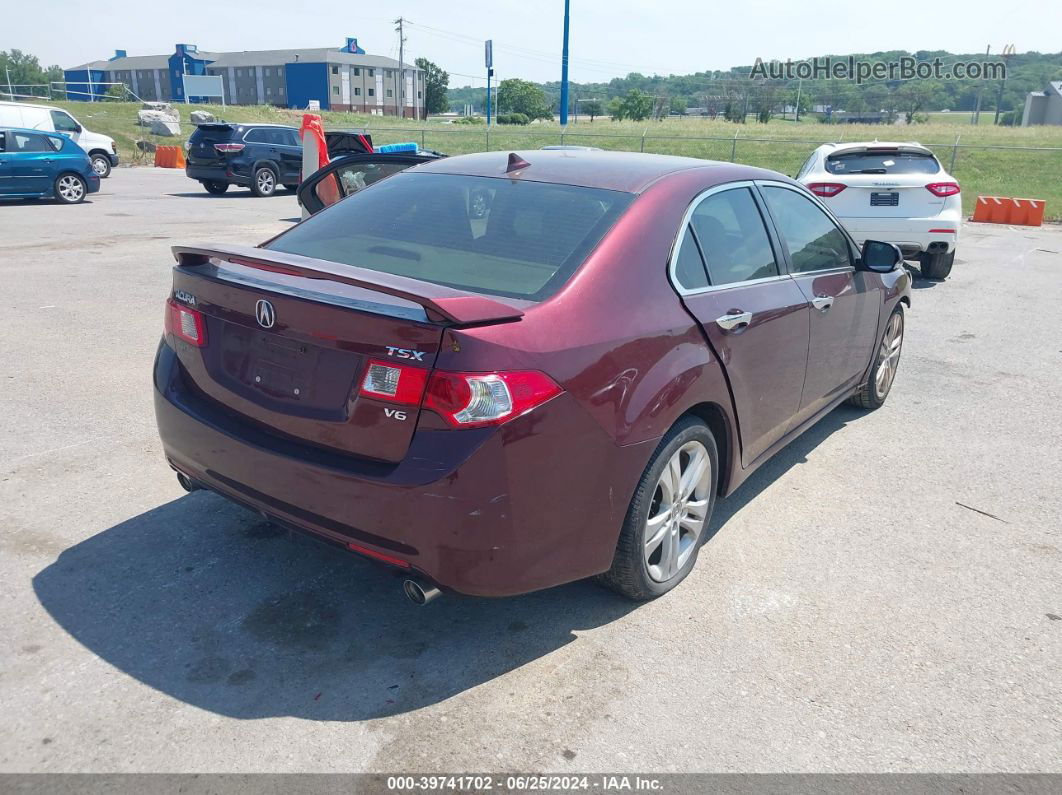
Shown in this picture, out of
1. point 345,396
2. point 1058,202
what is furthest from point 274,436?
point 1058,202

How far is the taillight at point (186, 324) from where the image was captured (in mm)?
3289

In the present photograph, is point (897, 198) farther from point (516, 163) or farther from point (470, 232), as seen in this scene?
point (470, 232)

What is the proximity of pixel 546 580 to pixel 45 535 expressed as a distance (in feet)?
7.67

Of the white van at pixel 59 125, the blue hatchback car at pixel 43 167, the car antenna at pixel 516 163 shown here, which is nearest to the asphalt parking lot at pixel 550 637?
the car antenna at pixel 516 163

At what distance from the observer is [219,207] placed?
1858 cm

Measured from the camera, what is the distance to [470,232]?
3465 millimetres

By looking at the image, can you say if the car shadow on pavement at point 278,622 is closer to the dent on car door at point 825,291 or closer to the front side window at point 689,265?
the front side window at point 689,265

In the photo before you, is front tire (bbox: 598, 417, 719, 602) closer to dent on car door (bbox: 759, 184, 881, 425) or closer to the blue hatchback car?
dent on car door (bbox: 759, 184, 881, 425)

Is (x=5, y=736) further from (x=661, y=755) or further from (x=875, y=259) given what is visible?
(x=875, y=259)

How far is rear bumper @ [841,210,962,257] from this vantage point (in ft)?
34.7

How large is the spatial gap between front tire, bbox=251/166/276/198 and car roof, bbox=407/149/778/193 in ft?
60.2

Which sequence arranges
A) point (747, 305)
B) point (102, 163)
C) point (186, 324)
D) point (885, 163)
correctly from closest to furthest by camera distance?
point (186, 324) < point (747, 305) < point (885, 163) < point (102, 163)

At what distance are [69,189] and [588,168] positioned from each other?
57.2 feet
